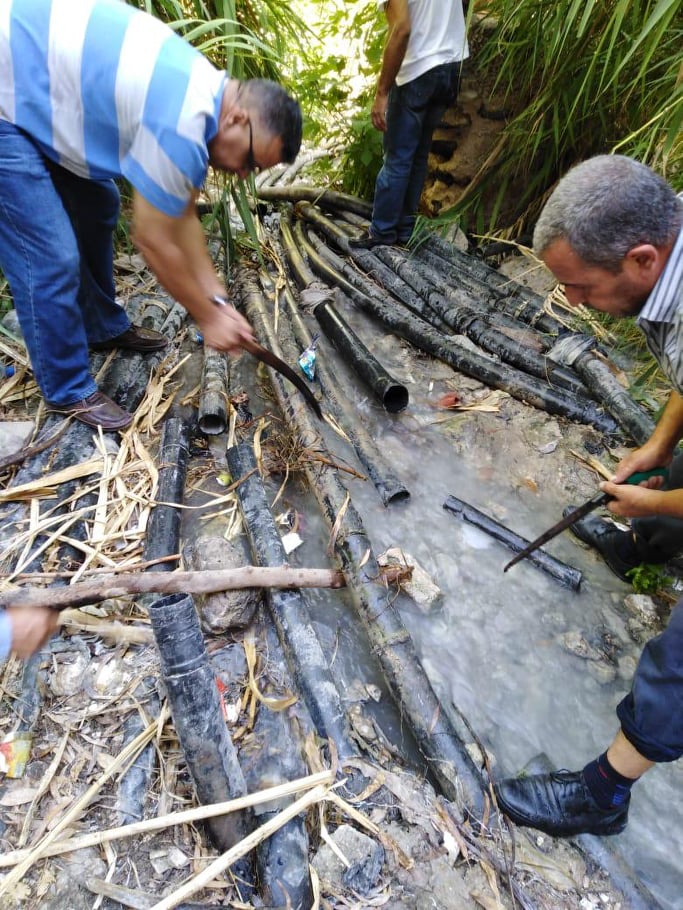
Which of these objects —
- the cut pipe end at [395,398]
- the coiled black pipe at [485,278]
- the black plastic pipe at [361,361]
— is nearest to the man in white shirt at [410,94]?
the coiled black pipe at [485,278]

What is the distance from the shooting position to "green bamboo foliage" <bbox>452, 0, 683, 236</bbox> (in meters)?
3.19

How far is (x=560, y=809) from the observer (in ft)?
5.41

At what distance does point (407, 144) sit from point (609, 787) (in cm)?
428

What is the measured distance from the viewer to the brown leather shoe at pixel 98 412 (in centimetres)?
251

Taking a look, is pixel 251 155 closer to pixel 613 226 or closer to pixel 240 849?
pixel 613 226

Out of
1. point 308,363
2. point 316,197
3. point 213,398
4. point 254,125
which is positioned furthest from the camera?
point 316,197

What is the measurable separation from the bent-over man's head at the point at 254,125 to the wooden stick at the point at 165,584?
4.82 ft

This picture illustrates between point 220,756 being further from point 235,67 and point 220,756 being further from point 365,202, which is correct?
point 365,202

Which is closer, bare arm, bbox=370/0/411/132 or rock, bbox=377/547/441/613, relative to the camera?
rock, bbox=377/547/441/613

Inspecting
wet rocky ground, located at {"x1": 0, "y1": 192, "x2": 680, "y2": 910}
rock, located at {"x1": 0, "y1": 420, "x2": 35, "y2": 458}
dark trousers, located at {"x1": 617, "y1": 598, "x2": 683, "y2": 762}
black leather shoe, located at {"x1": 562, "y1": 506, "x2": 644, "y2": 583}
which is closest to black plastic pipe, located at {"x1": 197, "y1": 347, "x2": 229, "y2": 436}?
wet rocky ground, located at {"x1": 0, "y1": 192, "x2": 680, "y2": 910}

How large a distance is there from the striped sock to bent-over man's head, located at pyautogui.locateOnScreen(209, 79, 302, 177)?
7.51 ft

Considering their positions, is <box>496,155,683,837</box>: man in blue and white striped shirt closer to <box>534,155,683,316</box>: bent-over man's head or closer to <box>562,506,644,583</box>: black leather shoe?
<box>534,155,683,316</box>: bent-over man's head

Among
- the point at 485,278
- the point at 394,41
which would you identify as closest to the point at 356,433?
the point at 485,278

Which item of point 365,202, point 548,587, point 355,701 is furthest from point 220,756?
point 365,202
